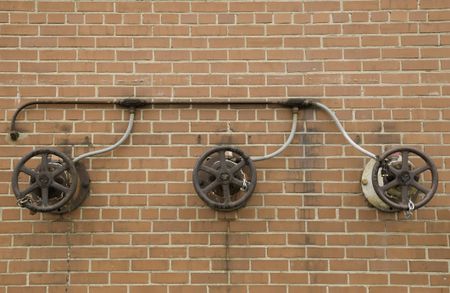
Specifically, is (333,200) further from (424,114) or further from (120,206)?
(120,206)

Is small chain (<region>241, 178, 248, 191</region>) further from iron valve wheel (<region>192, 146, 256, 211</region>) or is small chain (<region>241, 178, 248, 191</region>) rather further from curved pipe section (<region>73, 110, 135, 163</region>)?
curved pipe section (<region>73, 110, 135, 163</region>)

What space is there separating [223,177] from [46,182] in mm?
1030

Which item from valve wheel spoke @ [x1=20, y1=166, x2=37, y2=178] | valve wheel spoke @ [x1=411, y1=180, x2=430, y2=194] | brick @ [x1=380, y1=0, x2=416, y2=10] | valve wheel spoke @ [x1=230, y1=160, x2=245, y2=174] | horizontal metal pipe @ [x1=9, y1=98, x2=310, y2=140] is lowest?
valve wheel spoke @ [x1=411, y1=180, x2=430, y2=194]

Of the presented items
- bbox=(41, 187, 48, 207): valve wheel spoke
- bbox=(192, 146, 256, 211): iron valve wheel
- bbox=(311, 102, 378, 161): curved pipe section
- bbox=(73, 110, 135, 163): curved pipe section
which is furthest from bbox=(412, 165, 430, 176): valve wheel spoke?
bbox=(41, 187, 48, 207): valve wheel spoke

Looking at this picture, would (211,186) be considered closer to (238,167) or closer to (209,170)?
(209,170)

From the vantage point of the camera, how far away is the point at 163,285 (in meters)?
3.62

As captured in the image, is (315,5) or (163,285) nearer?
(163,285)

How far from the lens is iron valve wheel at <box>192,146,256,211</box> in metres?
3.46

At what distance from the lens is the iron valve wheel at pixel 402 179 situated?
132 inches

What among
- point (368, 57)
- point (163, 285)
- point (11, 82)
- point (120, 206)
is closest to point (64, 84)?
point (11, 82)

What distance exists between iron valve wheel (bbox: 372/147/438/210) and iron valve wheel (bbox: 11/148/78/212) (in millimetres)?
1782

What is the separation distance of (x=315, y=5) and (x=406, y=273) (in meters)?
1.80

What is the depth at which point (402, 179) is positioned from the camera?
3.35 meters

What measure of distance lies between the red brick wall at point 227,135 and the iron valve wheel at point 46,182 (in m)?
0.23
